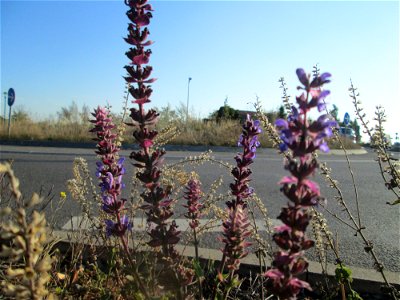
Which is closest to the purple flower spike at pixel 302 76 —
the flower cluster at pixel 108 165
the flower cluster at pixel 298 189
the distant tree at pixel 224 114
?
the flower cluster at pixel 298 189

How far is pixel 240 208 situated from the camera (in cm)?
159

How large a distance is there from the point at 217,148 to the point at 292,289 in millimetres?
17306

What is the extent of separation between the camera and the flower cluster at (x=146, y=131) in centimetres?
139

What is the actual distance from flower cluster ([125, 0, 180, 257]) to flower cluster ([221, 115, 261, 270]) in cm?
21

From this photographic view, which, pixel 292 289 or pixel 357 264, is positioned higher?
pixel 292 289

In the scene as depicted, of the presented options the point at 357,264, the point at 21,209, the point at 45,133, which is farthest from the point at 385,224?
the point at 45,133

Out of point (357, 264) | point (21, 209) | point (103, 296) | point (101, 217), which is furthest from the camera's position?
point (357, 264)

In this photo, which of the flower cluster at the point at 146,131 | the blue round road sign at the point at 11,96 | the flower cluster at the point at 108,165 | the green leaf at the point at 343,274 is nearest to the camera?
the flower cluster at the point at 146,131

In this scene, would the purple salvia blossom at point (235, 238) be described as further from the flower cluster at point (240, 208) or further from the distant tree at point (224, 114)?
the distant tree at point (224, 114)

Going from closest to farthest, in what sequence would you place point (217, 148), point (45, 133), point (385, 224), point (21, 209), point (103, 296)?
point (21, 209), point (103, 296), point (385, 224), point (217, 148), point (45, 133)

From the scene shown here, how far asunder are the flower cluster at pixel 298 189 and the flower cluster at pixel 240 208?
0.45 m

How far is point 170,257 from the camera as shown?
4.65 feet

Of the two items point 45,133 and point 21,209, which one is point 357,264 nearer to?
point 21,209

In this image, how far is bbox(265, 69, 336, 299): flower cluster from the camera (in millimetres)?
945
